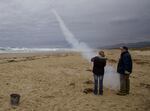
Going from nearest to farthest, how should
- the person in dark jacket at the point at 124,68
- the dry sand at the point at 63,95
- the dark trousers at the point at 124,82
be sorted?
the dry sand at the point at 63,95, the person in dark jacket at the point at 124,68, the dark trousers at the point at 124,82

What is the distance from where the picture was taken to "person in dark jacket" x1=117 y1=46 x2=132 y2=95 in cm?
1304

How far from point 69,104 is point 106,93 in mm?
2909

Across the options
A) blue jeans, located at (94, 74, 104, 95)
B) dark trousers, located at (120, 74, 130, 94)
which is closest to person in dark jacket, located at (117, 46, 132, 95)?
dark trousers, located at (120, 74, 130, 94)

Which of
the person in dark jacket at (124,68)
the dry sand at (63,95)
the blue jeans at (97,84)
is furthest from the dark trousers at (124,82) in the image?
the blue jeans at (97,84)

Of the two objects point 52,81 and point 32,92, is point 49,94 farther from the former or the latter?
point 52,81

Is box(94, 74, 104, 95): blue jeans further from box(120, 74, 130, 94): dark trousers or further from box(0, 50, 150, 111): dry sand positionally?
box(120, 74, 130, 94): dark trousers

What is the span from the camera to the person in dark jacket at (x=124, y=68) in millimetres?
13039

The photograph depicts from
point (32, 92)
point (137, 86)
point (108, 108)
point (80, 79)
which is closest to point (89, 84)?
point (80, 79)

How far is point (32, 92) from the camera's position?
13375 mm

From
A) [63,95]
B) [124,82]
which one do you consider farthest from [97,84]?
[63,95]

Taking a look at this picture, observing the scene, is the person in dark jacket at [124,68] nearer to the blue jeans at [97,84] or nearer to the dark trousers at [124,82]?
the dark trousers at [124,82]

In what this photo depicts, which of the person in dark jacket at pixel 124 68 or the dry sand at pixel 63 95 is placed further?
the person in dark jacket at pixel 124 68

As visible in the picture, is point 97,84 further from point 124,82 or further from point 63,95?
point 63,95

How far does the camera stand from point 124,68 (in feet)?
43.1
